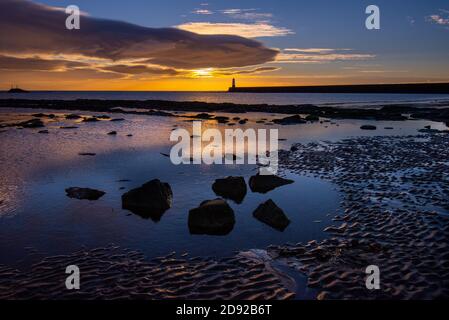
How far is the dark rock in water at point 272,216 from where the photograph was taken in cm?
1209

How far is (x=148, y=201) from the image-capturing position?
45.5 feet

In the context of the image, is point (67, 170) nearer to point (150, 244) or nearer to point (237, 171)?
point (237, 171)

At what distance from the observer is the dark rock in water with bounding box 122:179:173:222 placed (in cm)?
1367

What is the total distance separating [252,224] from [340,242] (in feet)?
10.1

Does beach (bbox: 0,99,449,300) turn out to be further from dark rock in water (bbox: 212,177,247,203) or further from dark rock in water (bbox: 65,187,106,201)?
dark rock in water (bbox: 212,177,247,203)

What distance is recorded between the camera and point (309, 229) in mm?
11773

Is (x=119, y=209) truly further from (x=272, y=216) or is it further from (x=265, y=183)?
(x=265, y=183)

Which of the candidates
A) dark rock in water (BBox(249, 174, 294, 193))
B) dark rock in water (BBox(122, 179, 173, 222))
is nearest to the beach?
dark rock in water (BBox(249, 174, 294, 193))

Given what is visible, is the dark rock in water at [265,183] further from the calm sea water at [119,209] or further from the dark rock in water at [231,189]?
the dark rock in water at [231,189]

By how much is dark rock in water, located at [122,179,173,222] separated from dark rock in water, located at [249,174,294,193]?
171 inches

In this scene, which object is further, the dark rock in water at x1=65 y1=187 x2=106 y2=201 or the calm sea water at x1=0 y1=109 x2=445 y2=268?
the dark rock in water at x1=65 y1=187 x2=106 y2=201

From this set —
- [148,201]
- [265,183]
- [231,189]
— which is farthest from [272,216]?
[148,201]

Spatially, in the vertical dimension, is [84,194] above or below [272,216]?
above

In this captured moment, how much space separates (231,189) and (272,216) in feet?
12.3
